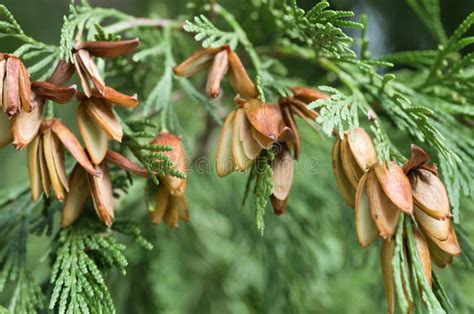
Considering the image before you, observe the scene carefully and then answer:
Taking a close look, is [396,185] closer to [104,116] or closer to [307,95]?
[307,95]

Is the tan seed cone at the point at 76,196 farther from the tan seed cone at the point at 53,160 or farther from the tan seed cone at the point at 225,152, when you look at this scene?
the tan seed cone at the point at 225,152

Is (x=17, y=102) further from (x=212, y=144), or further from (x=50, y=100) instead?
(x=212, y=144)

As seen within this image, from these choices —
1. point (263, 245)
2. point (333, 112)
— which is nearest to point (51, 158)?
point (333, 112)

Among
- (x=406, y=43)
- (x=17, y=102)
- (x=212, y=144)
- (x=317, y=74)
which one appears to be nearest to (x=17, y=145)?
(x=17, y=102)

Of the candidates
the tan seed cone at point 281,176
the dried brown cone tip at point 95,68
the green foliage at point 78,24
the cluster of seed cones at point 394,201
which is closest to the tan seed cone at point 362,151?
the cluster of seed cones at point 394,201

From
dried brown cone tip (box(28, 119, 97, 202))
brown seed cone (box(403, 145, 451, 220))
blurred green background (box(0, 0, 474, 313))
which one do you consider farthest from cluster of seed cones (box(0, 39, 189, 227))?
blurred green background (box(0, 0, 474, 313))

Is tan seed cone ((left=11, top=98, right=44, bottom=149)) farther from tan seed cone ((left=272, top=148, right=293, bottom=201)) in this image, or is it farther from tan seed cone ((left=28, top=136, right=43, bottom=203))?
tan seed cone ((left=272, top=148, right=293, bottom=201))
